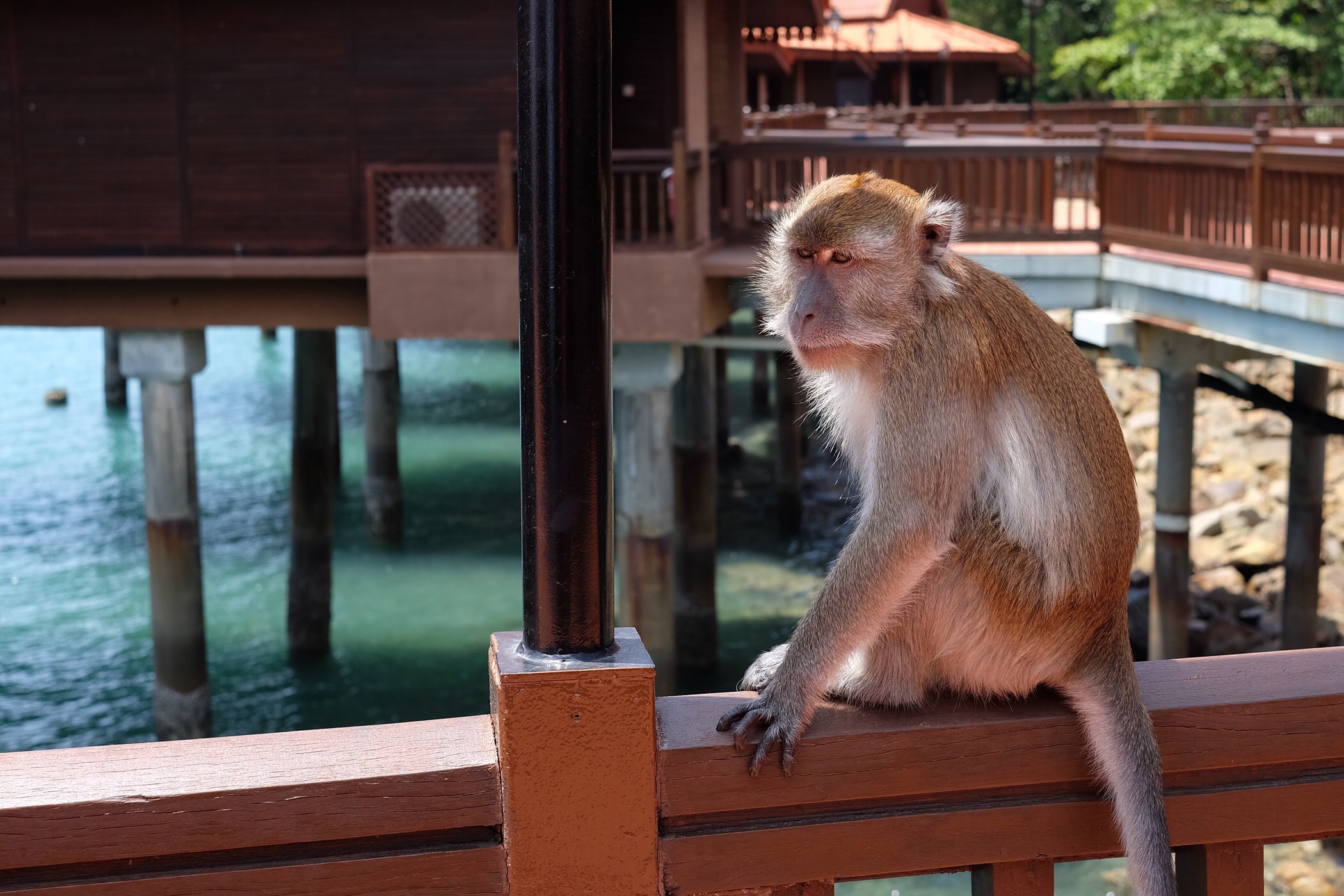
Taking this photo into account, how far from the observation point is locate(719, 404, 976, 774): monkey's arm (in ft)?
9.23

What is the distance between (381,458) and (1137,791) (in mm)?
16481

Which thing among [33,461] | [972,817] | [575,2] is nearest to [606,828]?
[972,817]

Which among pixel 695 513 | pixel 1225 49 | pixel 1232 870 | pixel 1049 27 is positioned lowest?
pixel 695 513

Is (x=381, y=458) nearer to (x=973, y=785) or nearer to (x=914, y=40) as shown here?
(x=973, y=785)

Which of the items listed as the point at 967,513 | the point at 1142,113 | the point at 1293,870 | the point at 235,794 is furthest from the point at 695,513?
the point at 1142,113

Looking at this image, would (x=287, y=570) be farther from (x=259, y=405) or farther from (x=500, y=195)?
(x=259, y=405)

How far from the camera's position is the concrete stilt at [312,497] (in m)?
14.8

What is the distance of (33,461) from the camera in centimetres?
2319

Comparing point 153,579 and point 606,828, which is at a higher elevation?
point 606,828

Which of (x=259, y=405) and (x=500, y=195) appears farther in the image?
(x=259, y=405)

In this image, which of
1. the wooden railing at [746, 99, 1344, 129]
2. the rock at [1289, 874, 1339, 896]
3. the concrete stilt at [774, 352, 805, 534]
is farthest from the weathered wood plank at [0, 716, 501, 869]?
the wooden railing at [746, 99, 1344, 129]

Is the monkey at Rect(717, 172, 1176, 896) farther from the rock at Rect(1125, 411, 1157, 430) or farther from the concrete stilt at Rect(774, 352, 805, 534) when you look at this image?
the rock at Rect(1125, 411, 1157, 430)

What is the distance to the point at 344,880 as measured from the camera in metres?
2.22

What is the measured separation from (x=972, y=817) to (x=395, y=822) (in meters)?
0.90
